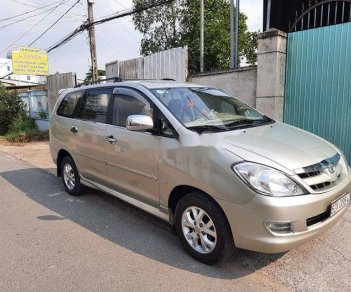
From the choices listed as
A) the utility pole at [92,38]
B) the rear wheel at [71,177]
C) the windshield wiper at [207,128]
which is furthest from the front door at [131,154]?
the utility pole at [92,38]

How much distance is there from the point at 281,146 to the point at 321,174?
42cm

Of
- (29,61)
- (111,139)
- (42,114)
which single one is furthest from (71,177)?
(29,61)

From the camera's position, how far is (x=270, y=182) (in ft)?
9.10

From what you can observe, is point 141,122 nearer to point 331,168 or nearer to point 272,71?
point 331,168

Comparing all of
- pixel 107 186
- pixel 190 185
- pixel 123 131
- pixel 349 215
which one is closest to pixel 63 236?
pixel 107 186

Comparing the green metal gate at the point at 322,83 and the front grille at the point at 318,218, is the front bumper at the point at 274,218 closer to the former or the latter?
the front grille at the point at 318,218

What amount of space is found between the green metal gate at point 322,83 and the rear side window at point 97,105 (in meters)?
3.45

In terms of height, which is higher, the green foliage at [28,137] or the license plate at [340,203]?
the license plate at [340,203]

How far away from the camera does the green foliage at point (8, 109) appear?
52.2 ft

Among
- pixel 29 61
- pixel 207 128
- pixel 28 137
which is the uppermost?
pixel 29 61

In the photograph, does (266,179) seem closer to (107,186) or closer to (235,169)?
(235,169)

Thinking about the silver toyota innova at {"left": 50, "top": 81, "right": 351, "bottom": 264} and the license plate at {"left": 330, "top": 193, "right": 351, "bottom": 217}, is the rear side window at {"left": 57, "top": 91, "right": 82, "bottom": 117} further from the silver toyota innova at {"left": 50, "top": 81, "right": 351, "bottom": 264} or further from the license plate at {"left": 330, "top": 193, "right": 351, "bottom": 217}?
the license plate at {"left": 330, "top": 193, "right": 351, "bottom": 217}

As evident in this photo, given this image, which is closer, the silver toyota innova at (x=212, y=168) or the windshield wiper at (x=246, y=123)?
the silver toyota innova at (x=212, y=168)

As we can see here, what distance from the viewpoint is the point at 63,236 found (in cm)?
399
